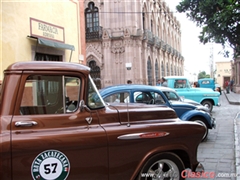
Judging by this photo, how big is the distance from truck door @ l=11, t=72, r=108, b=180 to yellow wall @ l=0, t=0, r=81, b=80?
5.85 meters

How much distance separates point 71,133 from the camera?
2768 mm

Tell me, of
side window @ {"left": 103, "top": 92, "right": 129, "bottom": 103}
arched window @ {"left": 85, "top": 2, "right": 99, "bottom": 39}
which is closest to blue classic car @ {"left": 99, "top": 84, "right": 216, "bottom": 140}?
side window @ {"left": 103, "top": 92, "right": 129, "bottom": 103}

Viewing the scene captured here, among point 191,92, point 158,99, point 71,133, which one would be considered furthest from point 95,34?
point 71,133

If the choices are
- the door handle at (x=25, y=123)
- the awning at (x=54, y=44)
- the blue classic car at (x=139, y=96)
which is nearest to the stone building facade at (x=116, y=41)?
the awning at (x=54, y=44)

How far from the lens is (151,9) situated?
30625 millimetres

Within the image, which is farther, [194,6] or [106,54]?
[106,54]

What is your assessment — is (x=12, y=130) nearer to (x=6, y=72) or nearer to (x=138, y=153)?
(x=6, y=72)

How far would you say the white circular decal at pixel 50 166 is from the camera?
252 centimetres

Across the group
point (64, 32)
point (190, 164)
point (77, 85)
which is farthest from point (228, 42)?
point (77, 85)

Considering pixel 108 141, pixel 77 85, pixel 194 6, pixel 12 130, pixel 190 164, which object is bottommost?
pixel 190 164

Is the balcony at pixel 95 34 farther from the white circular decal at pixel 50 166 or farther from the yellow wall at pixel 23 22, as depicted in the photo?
the white circular decal at pixel 50 166

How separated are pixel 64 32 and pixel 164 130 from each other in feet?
28.6

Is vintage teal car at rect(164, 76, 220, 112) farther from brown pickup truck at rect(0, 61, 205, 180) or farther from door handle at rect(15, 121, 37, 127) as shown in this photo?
door handle at rect(15, 121, 37, 127)

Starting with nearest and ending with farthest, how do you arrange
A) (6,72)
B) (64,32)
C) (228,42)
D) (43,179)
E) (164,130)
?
(43,179)
(6,72)
(164,130)
(64,32)
(228,42)
